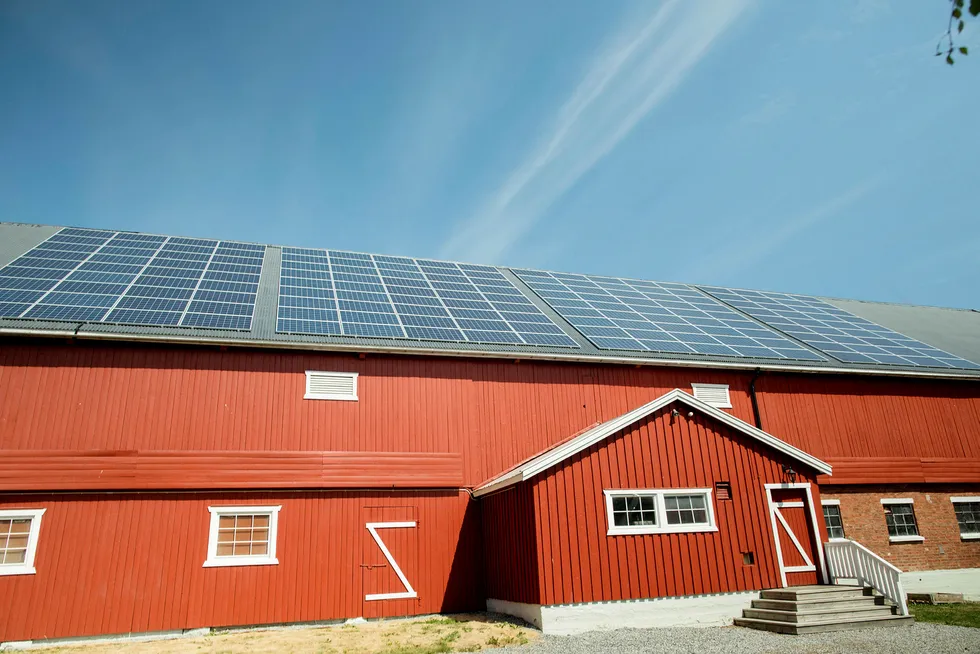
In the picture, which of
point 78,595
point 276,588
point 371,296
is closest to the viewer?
point 78,595

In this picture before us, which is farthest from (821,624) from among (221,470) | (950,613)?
(221,470)

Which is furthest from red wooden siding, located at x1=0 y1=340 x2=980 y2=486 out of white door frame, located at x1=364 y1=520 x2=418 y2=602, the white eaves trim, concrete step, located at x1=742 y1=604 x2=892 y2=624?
concrete step, located at x1=742 y1=604 x2=892 y2=624

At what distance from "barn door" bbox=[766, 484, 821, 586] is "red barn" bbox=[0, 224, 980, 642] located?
0.22 feet

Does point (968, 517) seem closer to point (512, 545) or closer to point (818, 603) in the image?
point (818, 603)

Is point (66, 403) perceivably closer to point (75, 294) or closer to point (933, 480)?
point (75, 294)

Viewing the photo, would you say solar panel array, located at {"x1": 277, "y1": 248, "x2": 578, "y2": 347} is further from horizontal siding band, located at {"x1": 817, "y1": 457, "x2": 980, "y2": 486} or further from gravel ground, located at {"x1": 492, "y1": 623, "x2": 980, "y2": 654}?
horizontal siding band, located at {"x1": 817, "y1": 457, "x2": 980, "y2": 486}

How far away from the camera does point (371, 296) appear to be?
20000 millimetres

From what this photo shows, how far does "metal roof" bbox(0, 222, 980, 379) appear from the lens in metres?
15.1

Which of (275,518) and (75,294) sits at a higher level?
(75,294)

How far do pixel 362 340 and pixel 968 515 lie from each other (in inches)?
728

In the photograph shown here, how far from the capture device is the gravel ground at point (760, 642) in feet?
37.2

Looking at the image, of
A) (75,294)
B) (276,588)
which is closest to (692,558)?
(276,588)

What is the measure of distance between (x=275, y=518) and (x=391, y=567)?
2842mm

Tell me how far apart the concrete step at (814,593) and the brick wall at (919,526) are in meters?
4.53
